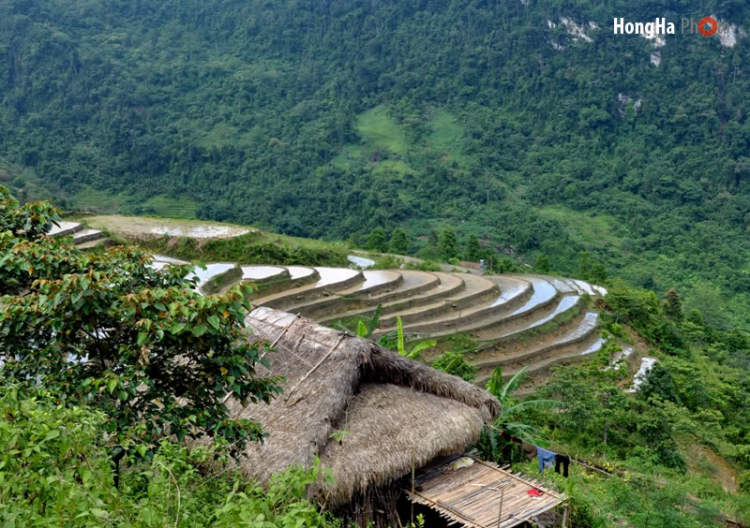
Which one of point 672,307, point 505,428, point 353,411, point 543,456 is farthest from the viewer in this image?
point 672,307

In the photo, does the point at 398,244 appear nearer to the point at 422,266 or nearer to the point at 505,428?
the point at 422,266

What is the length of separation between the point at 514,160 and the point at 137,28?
1266 inches

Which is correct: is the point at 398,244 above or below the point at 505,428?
below

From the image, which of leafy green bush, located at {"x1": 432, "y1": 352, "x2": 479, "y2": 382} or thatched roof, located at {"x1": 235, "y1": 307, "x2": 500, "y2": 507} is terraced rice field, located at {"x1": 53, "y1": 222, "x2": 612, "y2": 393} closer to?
leafy green bush, located at {"x1": 432, "y1": 352, "x2": 479, "y2": 382}

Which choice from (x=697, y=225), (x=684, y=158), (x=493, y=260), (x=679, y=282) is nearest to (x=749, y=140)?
(x=684, y=158)

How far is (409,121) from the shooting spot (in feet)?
163

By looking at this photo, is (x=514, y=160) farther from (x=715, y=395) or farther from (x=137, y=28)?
(x=715, y=395)

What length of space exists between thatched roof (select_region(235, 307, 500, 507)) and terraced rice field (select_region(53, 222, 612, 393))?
4250mm

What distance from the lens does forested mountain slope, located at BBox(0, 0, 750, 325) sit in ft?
116

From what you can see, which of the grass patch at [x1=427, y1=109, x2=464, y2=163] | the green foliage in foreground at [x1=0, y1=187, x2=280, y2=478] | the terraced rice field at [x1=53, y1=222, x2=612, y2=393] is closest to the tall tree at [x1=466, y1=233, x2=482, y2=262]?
the terraced rice field at [x1=53, y1=222, x2=612, y2=393]

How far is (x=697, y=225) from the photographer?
3816 centimetres

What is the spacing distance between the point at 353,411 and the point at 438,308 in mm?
7366

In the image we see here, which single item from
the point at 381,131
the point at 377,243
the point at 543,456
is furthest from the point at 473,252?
the point at 381,131

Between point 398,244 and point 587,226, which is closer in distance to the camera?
point 398,244
